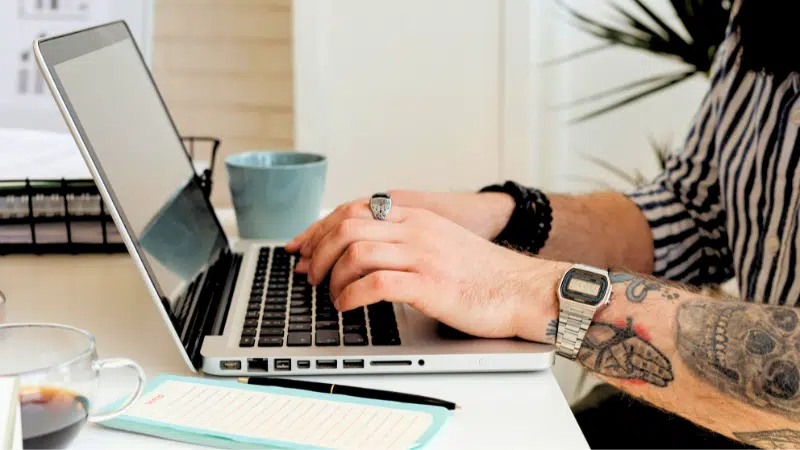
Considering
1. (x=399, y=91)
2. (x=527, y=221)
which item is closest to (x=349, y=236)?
(x=527, y=221)

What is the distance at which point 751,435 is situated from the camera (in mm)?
708

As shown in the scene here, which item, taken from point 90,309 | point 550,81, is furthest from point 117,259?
point 550,81

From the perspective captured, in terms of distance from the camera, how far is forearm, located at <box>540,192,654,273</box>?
108cm

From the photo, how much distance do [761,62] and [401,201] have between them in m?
0.44

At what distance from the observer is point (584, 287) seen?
75 centimetres

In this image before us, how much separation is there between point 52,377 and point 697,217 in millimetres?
847

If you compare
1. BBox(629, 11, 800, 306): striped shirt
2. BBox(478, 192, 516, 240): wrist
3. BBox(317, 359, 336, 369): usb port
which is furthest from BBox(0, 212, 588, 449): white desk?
BBox(629, 11, 800, 306): striped shirt

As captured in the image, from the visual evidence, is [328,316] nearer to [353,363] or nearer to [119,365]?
[353,363]

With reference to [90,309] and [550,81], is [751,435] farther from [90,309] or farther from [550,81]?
[550,81]

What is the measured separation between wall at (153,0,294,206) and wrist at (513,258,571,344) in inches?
54.2

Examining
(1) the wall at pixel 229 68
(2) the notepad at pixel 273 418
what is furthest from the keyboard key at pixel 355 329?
(1) the wall at pixel 229 68

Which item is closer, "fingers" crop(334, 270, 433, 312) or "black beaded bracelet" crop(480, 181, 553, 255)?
"fingers" crop(334, 270, 433, 312)

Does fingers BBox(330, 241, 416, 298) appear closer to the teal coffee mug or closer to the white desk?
the white desk

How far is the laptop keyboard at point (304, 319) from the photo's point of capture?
71 centimetres
